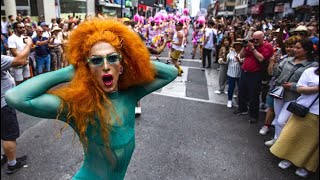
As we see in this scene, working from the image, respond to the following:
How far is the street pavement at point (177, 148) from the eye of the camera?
3491 millimetres

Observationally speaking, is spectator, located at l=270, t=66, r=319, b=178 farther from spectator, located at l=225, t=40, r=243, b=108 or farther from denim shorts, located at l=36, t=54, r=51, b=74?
denim shorts, located at l=36, t=54, r=51, b=74

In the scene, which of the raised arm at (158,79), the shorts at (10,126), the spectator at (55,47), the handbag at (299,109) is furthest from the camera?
the spectator at (55,47)

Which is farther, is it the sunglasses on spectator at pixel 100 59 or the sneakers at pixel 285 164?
the sneakers at pixel 285 164

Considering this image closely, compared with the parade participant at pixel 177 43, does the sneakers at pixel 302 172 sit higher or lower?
lower

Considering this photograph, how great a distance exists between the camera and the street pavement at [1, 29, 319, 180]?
11.5ft

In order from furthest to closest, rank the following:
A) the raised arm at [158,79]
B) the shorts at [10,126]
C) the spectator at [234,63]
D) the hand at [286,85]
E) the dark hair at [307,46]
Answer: the spectator at [234,63]
the hand at [286,85]
the dark hair at [307,46]
the shorts at [10,126]
the raised arm at [158,79]

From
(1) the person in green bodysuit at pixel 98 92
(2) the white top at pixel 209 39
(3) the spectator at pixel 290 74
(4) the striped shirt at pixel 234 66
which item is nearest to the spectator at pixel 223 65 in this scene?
(4) the striped shirt at pixel 234 66

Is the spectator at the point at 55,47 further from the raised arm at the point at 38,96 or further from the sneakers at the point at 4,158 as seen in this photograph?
the raised arm at the point at 38,96

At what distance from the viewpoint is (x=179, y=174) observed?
3457mm

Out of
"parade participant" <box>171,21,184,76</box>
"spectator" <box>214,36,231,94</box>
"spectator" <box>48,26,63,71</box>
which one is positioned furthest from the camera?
"parade participant" <box>171,21,184,76</box>

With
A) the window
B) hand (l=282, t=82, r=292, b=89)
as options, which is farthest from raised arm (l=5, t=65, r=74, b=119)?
the window

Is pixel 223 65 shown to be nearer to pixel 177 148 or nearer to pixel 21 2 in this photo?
pixel 177 148

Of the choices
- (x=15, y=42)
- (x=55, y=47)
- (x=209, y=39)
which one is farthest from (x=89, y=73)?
(x=209, y=39)

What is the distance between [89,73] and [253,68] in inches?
161
